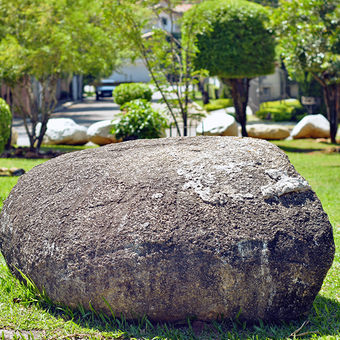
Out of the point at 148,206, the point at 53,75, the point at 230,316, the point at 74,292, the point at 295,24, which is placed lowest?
the point at 230,316

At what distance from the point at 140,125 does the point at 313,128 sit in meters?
6.80

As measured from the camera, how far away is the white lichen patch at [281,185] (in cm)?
284

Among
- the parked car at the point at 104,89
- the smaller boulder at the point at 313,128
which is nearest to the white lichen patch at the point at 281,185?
the smaller boulder at the point at 313,128

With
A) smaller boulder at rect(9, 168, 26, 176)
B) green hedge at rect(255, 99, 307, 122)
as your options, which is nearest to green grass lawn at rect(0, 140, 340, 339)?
smaller boulder at rect(9, 168, 26, 176)

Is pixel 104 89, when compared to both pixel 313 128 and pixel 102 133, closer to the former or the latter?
pixel 102 133

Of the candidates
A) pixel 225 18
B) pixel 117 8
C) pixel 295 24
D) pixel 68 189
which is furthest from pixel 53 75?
pixel 68 189

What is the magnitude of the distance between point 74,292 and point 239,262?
1.10 m

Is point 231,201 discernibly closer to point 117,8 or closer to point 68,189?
point 68,189

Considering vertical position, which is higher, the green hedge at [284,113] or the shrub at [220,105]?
the shrub at [220,105]

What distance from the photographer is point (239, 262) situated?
2.59 m

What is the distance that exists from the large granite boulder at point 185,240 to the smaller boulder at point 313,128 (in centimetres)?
1225

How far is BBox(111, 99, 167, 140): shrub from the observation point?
11.0 meters

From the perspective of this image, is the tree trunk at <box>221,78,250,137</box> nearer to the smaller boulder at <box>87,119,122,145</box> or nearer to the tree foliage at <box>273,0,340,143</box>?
the tree foliage at <box>273,0,340,143</box>

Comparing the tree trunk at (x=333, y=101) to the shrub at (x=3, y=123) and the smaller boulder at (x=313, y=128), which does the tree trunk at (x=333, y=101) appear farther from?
the shrub at (x=3, y=123)
